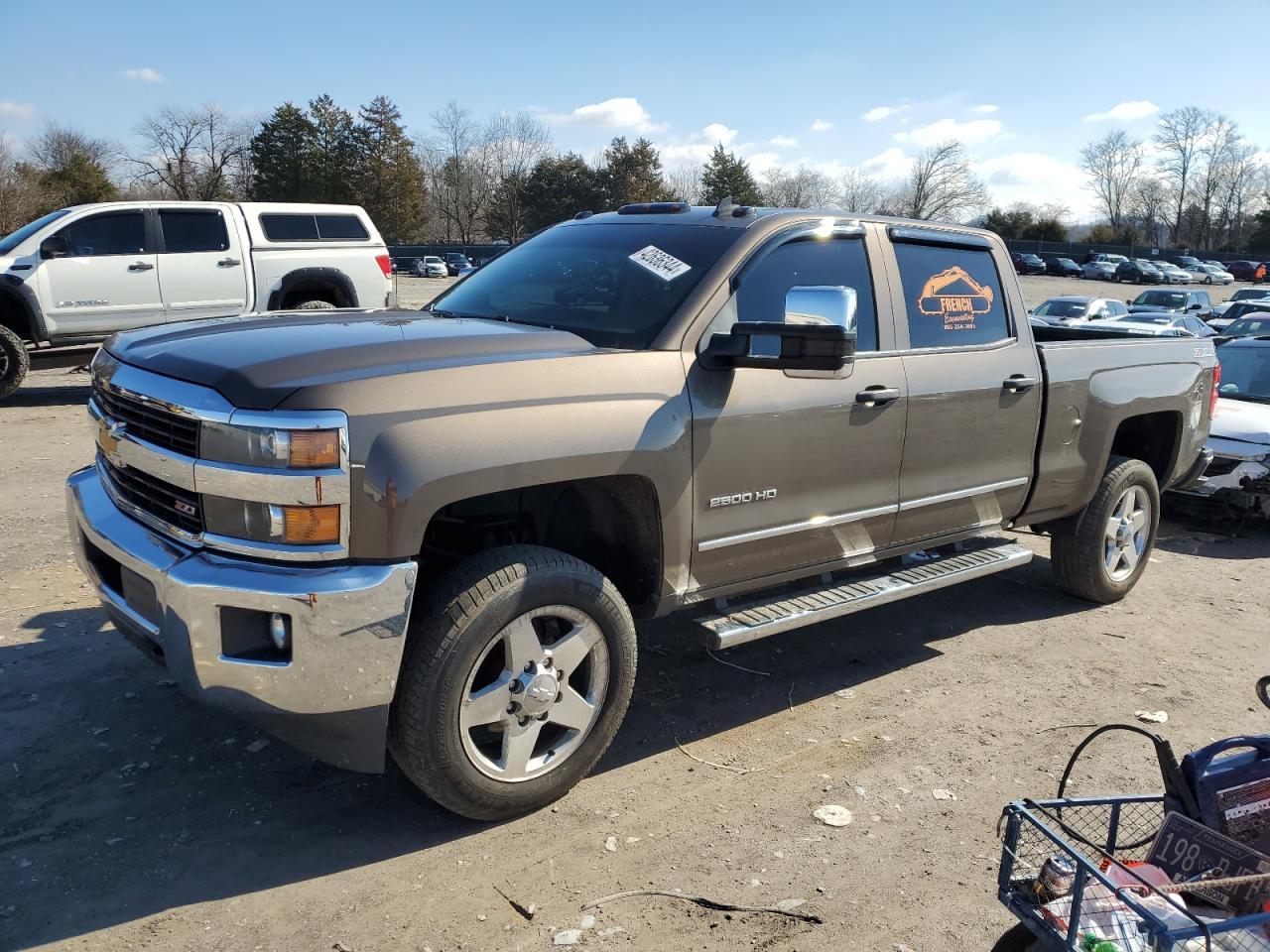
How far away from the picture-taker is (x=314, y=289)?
12.3 m

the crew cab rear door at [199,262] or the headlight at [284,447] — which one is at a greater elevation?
the crew cab rear door at [199,262]

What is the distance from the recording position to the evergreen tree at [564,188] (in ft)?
190

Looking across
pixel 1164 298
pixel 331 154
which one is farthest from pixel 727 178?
pixel 1164 298

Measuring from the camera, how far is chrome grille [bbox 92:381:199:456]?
2.88m

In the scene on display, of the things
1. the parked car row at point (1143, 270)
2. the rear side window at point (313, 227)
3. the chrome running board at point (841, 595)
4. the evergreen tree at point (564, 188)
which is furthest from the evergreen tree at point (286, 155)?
the chrome running board at point (841, 595)

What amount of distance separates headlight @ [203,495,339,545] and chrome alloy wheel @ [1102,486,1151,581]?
4.43 meters

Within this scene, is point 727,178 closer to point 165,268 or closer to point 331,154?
point 331,154

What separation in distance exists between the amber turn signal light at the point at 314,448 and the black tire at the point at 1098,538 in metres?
4.27

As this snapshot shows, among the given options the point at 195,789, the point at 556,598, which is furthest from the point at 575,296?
the point at 195,789

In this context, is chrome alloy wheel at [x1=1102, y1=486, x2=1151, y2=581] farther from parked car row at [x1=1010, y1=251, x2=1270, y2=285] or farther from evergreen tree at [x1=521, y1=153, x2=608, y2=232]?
parked car row at [x1=1010, y1=251, x2=1270, y2=285]

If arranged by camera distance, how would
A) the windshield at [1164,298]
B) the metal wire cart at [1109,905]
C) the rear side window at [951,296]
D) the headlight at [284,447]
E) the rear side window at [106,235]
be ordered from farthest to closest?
the windshield at [1164,298] < the rear side window at [106,235] < the rear side window at [951,296] < the headlight at [284,447] < the metal wire cart at [1109,905]

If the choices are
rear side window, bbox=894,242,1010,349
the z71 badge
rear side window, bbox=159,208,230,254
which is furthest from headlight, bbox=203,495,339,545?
rear side window, bbox=159,208,230,254

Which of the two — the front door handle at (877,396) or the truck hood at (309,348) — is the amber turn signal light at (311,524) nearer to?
the truck hood at (309,348)

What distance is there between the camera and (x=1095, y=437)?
5203mm
